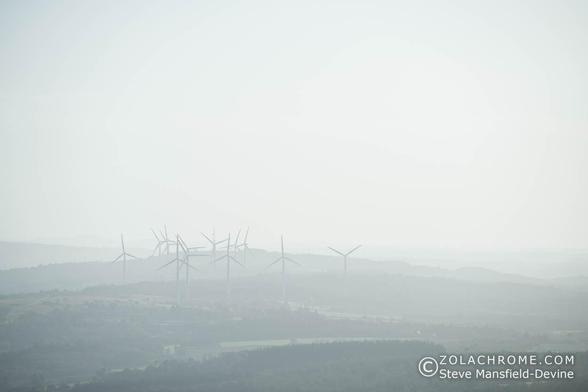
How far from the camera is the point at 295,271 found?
7392 inches

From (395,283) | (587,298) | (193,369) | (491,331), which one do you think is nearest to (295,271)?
(395,283)

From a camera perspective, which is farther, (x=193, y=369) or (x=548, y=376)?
(x=193, y=369)

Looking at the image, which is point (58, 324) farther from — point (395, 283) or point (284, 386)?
point (395, 283)

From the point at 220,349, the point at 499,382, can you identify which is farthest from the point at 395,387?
the point at 220,349

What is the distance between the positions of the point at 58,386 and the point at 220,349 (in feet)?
82.2

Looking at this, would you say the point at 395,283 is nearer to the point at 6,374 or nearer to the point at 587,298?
the point at 587,298

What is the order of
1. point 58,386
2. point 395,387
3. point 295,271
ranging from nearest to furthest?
point 395,387 → point 58,386 → point 295,271

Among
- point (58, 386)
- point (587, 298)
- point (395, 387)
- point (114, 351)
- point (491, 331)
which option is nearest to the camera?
point (395, 387)

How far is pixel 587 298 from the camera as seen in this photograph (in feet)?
494

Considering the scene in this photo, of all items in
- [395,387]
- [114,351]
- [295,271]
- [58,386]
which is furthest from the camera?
[295,271]

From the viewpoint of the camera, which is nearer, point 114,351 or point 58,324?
point 114,351

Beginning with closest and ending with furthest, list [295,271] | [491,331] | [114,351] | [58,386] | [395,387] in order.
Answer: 1. [395,387]
2. [58,386]
3. [114,351]
4. [491,331]
5. [295,271]

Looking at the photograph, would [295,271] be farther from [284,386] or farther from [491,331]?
[284,386]

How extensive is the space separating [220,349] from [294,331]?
14779mm
